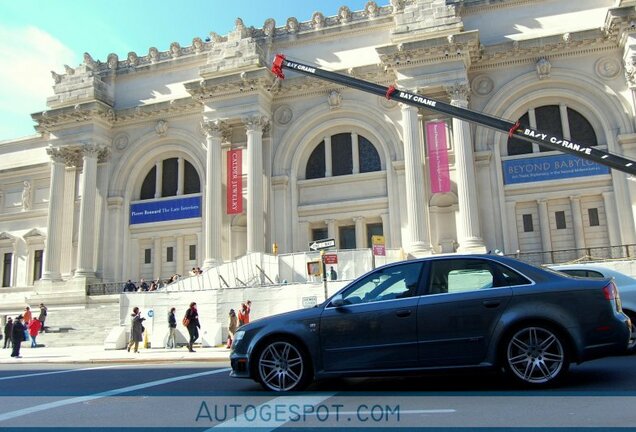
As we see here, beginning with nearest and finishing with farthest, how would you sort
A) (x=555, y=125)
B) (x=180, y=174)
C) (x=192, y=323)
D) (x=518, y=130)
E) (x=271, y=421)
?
(x=271, y=421), (x=518, y=130), (x=192, y=323), (x=555, y=125), (x=180, y=174)

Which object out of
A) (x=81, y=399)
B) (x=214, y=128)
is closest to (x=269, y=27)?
(x=214, y=128)

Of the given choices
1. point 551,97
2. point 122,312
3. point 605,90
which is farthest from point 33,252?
point 605,90

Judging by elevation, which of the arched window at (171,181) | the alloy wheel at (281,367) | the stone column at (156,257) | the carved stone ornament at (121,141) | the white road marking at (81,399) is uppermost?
the carved stone ornament at (121,141)

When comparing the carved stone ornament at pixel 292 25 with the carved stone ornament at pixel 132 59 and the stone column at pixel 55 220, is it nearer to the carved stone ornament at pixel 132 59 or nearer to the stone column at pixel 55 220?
the carved stone ornament at pixel 132 59

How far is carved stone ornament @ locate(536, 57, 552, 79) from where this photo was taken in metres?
27.2

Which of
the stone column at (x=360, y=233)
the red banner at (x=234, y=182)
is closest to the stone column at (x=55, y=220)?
the red banner at (x=234, y=182)

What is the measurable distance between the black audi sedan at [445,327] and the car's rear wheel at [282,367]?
1 centimetres

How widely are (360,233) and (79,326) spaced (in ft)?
47.8

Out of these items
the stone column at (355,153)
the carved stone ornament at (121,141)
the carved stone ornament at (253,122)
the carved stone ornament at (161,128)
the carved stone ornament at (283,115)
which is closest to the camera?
the carved stone ornament at (253,122)

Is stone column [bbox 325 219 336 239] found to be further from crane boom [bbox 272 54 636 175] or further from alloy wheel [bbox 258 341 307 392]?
alloy wheel [bbox 258 341 307 392]

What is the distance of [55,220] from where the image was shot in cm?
3228

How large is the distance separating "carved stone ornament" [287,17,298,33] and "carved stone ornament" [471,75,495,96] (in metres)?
10.5

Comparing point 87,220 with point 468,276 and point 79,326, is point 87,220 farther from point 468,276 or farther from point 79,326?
point 468,276

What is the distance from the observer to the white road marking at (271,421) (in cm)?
532
